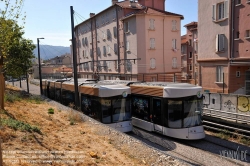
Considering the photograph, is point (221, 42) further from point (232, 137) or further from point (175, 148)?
point (175, 148)

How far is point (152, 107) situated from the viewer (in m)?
13.0

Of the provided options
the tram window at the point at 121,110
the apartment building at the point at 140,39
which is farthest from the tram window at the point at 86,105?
the apartment building at the point at 140,39

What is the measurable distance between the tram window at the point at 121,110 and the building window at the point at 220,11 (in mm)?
13020

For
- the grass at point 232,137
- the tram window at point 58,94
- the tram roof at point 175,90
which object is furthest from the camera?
the tram window at point 58,94

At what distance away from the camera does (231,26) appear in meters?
20.0

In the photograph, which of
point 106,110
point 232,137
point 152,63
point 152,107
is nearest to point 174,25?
point 152,63

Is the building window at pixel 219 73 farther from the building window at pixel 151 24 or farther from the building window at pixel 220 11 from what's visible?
the building window at pixel 151 24

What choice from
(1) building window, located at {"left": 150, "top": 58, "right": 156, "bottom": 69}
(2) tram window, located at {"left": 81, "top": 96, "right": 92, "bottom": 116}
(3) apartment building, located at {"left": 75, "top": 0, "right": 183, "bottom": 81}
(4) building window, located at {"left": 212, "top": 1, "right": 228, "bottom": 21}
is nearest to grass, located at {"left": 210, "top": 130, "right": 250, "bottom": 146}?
(2) tram window, located at {"left": 81, "top": 96, "right": 92, "bottom": 116}

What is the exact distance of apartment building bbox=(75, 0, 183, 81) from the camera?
103 feet

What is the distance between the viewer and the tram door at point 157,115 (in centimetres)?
1255

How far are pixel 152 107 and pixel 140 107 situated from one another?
119cm

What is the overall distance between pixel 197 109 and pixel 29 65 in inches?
912

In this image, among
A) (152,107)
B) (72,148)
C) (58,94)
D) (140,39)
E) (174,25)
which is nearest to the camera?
(72,148)

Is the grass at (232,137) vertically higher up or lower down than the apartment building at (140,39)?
lower down
